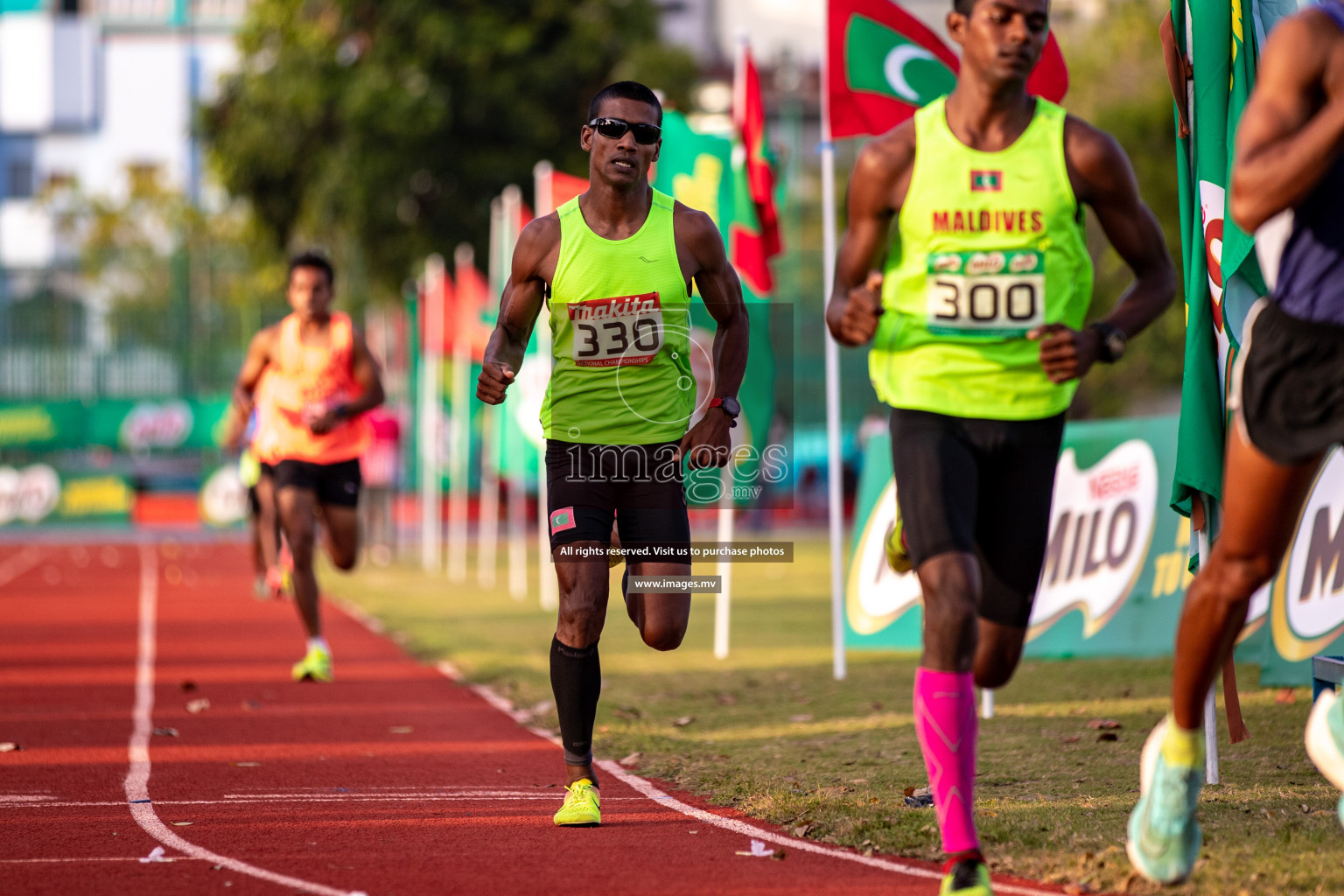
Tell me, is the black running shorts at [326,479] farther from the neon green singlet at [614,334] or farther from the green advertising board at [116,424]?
the green advertising board at [116,424]

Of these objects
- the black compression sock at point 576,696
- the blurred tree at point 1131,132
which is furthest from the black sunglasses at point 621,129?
the blurred tree at point 1131,132

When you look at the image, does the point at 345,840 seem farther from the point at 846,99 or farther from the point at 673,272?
the point at 846,99

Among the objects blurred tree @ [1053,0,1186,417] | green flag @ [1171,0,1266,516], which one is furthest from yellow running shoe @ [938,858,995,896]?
blurred tree @ [1053,0,1186,417]

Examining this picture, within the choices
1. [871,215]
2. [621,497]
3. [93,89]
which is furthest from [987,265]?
[93,89]

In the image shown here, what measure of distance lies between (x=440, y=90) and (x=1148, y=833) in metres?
27.8

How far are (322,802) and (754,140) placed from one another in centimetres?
720

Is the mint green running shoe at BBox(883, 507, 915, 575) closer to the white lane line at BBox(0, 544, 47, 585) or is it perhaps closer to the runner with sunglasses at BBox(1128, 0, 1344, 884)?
the runner with sunglasses at BBox(1128, 0, 1344, 884)

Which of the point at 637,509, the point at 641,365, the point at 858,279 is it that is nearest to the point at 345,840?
the point at 637,509

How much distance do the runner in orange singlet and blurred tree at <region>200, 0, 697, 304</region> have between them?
19.3 metres

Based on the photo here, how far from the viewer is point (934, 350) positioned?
16.3ft

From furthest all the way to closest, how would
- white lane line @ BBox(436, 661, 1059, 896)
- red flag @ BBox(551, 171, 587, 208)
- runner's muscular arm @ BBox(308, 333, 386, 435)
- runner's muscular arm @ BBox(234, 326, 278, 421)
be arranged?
1. red flag @ BBox(551, 171, 587, 208)
2. runner's muscular arm @ BBox(234, 326, 278, 421)
3. runner's muscular arm @ BBox(308, 333, 386, 435)
4. white lane line @ BBox(436, 661, 1059, 896)

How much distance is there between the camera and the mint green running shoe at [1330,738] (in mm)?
4562

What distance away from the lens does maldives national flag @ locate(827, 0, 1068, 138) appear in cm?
1022

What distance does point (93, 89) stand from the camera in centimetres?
7569
